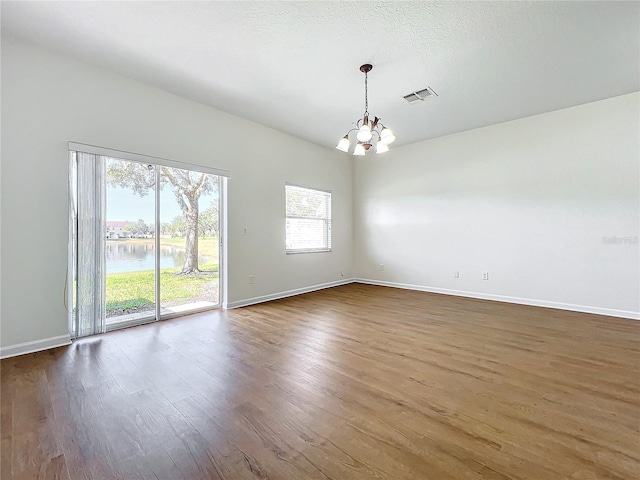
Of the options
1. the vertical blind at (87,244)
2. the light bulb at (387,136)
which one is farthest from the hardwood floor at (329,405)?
the light bulb at (387,136)

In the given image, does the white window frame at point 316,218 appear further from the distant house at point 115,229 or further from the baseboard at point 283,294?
the distant house at point 115,229

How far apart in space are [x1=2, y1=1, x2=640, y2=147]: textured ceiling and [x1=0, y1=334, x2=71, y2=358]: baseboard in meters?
2.95

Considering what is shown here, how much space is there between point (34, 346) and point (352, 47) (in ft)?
14.2

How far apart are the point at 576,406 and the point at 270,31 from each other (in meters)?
3.75

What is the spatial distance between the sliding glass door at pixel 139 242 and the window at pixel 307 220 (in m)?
1.48

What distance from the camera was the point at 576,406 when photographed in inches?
72.7

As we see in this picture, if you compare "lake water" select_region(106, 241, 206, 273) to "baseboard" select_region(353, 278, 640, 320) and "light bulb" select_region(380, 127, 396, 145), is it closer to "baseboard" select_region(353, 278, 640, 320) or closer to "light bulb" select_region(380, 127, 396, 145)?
"light bulb" select_region(380, 127, 396, 145)

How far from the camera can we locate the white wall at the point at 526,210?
151 inches

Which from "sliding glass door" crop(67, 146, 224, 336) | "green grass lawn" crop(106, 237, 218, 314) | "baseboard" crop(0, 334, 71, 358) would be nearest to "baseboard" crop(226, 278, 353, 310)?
"sliding glass door" crop(67, 146, 224, 336)

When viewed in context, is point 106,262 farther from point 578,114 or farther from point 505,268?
point 578,114

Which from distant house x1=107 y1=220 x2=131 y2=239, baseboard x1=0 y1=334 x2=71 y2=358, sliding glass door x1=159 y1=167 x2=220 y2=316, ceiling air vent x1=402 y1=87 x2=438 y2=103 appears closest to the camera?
baseboard x1=0 y1=334 x2=71 y2=358

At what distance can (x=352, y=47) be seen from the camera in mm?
2725

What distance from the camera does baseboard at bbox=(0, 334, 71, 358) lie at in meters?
2.62

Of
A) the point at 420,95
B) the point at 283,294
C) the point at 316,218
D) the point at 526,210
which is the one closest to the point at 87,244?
the point at 283,294
